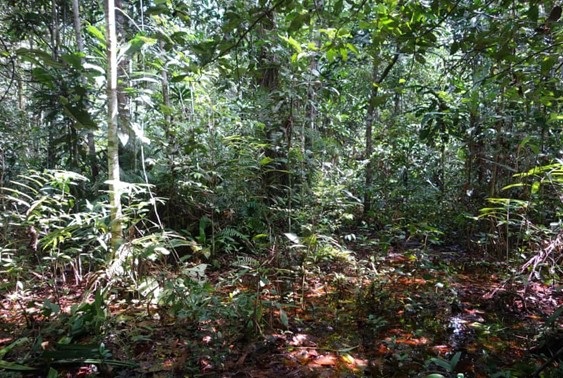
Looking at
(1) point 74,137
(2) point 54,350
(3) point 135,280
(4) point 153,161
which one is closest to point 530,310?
(3) point 135,280

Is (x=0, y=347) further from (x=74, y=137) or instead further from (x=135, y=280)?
(x=74, y=137)

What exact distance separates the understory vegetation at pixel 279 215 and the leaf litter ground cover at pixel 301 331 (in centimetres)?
2

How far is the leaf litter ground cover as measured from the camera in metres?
2.51

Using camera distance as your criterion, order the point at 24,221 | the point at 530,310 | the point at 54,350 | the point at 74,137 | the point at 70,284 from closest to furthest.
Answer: the point at 54,350 < the point at 530,310 < the point at 24,221 < the point at 70,284 < the point at 74,137

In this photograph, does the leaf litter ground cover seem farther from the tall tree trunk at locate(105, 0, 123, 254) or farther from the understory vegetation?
the tall tree trunk at locate(105, 0, 123, 254)

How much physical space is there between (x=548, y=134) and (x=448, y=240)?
196 centimetres

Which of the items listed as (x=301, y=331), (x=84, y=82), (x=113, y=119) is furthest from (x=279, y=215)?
(x=84, y=82)

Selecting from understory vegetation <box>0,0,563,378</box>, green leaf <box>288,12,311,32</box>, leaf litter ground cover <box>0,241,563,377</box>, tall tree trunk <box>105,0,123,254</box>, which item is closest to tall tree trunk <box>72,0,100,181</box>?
understory vegetation <box>0,0,563,378</box>

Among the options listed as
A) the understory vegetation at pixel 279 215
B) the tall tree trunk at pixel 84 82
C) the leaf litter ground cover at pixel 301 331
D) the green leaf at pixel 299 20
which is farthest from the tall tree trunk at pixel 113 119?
the green leaf at pixel 299 20

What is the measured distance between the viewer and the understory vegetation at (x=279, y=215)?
100 inches

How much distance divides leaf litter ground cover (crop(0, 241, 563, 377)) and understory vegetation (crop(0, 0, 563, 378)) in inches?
0.7

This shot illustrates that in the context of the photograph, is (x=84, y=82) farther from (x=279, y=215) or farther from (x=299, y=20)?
(x=299, y=20)

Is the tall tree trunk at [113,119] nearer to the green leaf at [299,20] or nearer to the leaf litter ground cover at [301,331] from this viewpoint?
the leaf litter ground cover at [301,331]

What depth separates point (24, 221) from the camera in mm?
3594
